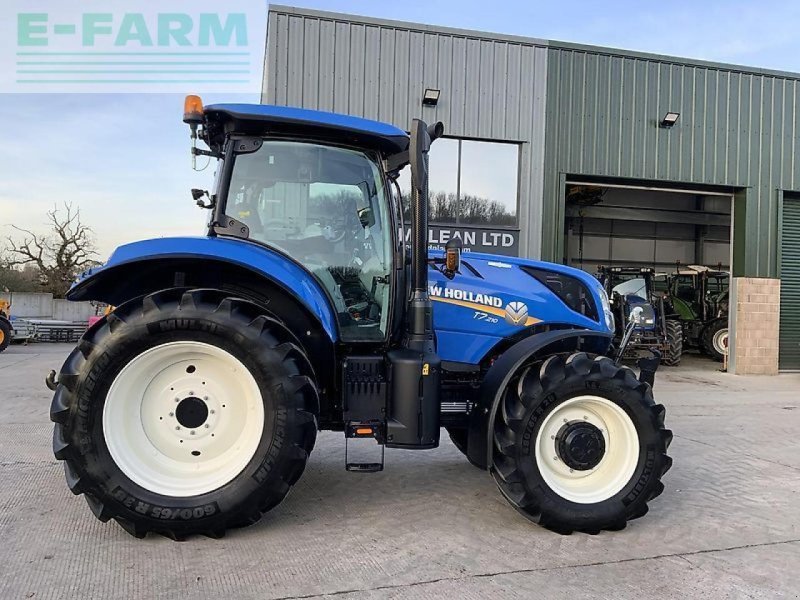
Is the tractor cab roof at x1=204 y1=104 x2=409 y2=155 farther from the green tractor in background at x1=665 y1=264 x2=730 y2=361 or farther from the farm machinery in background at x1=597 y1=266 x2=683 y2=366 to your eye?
the green tractor in background at x1=665 y1=264 x2=730 y2=361

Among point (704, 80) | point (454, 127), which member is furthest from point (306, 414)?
point (704, 80)

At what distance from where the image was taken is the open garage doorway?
15141mm

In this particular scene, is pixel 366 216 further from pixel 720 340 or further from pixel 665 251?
pixel 665 251

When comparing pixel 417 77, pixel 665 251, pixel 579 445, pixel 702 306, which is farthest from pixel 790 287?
pixel 579 445

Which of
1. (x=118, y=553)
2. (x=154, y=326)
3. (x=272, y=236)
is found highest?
(x=272, y=236)

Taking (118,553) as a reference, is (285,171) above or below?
above

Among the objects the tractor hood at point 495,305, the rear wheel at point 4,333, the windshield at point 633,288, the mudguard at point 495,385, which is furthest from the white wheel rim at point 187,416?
the rear wheel at point 4,333

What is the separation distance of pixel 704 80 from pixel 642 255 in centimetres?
1029

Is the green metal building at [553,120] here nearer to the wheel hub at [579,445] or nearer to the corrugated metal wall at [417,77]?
the corrugated metal wall at [417,77]

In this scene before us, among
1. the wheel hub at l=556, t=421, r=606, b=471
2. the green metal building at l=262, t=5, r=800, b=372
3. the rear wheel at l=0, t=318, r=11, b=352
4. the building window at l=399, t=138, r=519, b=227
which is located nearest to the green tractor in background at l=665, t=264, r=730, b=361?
the green metal building at l=262, t=5, r=800, b=372

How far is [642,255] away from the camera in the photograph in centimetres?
2147

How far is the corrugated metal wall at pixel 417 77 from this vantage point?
33.3 ft

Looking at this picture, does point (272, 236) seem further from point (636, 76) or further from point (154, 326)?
point (636, 76)

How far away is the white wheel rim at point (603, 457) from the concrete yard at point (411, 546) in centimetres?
27
